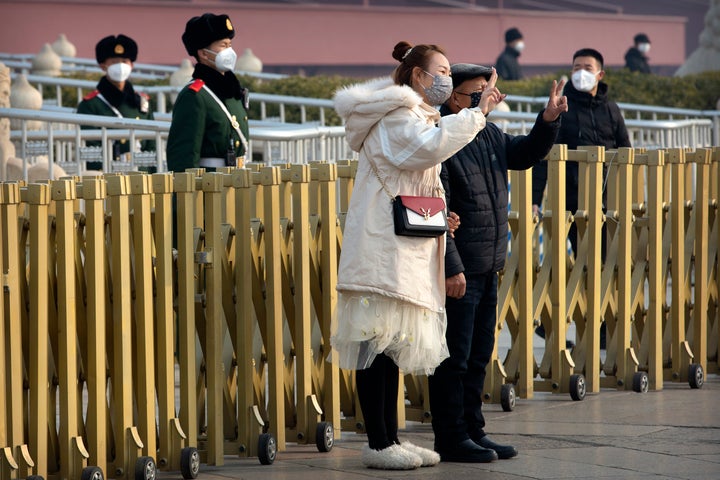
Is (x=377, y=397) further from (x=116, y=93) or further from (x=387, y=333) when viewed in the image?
(x=116, y=93)

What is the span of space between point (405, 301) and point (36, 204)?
4.74ft

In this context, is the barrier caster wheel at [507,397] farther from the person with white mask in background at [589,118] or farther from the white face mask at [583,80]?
the white face mask at [583,80]

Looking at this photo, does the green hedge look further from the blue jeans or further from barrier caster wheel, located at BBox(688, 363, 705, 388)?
the blue jeans

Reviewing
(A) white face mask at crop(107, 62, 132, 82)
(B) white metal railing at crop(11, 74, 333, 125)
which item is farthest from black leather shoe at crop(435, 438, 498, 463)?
(B) white metal railing at crop(11, 74, 333, 125)

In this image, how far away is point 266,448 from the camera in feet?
19.5

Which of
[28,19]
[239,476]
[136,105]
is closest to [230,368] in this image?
[239,476]

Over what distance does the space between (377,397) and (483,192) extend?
0.96 meters

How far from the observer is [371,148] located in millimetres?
5691

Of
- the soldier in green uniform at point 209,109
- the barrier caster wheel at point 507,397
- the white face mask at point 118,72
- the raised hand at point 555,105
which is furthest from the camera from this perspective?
the white face mask at point 118,72

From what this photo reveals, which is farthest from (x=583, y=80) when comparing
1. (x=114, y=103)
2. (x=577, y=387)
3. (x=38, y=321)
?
(x=38, y=321)

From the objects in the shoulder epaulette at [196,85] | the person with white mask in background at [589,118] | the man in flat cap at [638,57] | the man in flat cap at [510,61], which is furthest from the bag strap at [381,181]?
the man in flat cap at [638,57]

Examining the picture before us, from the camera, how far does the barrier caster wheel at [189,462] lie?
5.63 m

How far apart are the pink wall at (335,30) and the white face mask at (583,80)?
852 inches

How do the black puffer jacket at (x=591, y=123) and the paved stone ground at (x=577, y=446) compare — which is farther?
the black puffer jacket at (x=591, y=123)
